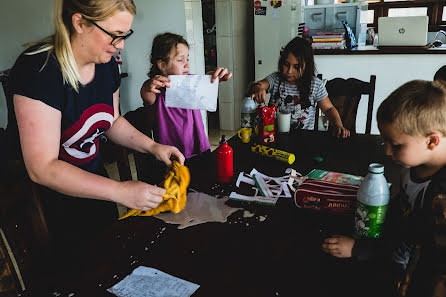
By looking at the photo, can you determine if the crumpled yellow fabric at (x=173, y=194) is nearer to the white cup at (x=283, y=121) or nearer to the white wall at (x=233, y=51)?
the white cup at (x=283, y=121)

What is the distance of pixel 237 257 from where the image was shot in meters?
0.98

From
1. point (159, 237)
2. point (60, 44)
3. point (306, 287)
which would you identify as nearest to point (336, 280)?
point (306, 287)

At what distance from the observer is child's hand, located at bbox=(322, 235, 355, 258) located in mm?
958

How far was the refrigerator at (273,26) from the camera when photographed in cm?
449

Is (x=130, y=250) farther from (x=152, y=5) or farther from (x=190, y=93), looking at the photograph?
(x=152, y=5)

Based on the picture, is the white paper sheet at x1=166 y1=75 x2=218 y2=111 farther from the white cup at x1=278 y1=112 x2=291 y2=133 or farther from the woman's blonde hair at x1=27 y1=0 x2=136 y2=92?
the woman's blonde hair at x1=27 y1=0 x2=136 y2=92

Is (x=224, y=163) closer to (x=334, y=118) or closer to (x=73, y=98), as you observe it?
(x=73, y=98)

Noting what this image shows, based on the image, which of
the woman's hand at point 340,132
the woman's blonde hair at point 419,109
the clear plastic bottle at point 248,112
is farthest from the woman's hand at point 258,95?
the woman's blonde hair at point 419,109

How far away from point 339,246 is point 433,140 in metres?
0.39

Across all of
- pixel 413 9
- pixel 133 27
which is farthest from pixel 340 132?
pixel 413 9

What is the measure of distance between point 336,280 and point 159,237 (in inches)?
19.9

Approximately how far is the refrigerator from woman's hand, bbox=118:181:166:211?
12.9 ft

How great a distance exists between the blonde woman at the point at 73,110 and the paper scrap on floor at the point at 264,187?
0.28 metres

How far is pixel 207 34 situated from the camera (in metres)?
5.11
